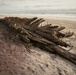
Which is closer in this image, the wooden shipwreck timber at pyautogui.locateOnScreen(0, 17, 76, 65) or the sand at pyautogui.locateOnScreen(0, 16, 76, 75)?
the sand at pyautogui.locateOnScreen(0, 16, 76, 75)

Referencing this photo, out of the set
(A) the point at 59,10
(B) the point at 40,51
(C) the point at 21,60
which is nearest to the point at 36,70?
(C) the point at 21,60

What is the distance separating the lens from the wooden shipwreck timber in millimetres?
7082

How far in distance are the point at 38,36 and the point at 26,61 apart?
1.12 metres

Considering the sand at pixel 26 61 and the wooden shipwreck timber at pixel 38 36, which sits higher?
the wooden shipwreck timber at pixel 38 36

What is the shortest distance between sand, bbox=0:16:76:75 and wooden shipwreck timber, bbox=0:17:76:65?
0.50 feet

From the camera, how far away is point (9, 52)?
6.55 m

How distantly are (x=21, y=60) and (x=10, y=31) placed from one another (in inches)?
44.4

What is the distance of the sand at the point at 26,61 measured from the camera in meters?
6.16

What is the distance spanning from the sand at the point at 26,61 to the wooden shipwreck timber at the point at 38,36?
15 centimetres

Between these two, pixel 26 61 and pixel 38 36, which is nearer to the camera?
pixel 26 61

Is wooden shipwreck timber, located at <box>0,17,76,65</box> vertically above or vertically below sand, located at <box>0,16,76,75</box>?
above

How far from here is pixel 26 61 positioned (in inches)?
253

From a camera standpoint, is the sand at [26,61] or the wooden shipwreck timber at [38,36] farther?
the wooden shipwreck timber at [38,36]

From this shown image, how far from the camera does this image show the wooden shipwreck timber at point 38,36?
23.2 ft
